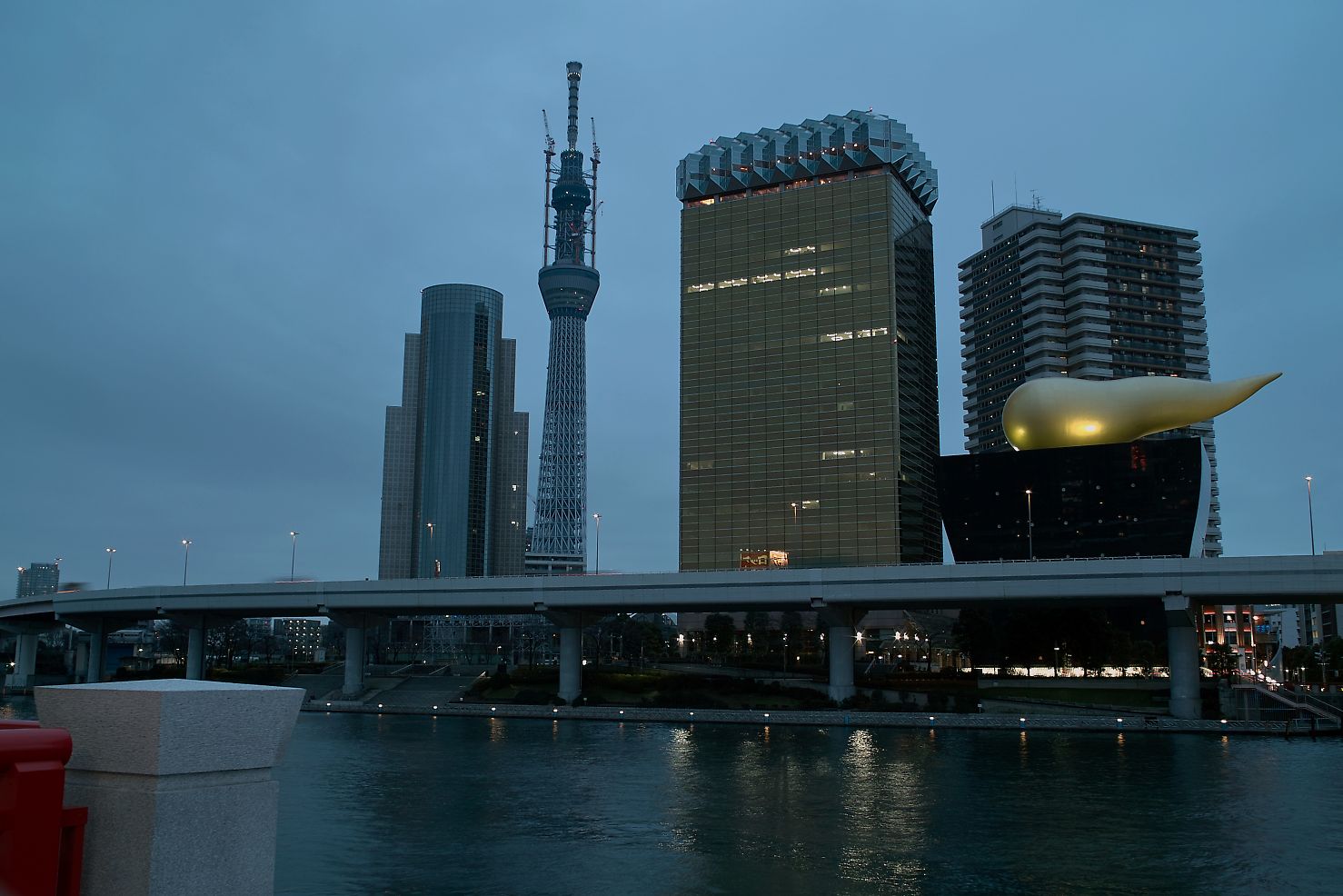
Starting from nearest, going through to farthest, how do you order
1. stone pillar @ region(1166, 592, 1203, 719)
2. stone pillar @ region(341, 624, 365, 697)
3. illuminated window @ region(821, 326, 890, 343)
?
A: stone pillar @ region(1166, 592, 1203, 719)
stone pillar @ region(341, 624, 365, 697)
illuminated window @ region(821, 326, 890, 343)

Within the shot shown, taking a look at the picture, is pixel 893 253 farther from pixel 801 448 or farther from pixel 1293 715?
pixel 1293 715

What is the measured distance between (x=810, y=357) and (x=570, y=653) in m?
99.5

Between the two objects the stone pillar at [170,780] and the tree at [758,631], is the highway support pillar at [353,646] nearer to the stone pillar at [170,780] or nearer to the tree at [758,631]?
the tree at [758,631]

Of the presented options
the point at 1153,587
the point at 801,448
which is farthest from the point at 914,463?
the point at 1153,587

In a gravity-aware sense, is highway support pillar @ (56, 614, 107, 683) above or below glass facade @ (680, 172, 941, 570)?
below

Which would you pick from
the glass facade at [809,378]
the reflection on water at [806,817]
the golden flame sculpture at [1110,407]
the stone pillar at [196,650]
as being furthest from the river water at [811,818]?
the glass facade at [809,378]

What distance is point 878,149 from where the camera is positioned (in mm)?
188875

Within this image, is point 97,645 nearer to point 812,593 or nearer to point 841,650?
point 812,593

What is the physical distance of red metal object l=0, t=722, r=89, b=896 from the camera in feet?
23.1

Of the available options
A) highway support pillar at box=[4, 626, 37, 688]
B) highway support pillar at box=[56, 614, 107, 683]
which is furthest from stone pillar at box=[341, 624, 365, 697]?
highway support pillar at box=[4, 626, 37, 688]

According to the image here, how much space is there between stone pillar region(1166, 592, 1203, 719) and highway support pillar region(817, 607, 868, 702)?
77.0 ft

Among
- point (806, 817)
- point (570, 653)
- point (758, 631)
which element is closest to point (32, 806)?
point (806, 817)

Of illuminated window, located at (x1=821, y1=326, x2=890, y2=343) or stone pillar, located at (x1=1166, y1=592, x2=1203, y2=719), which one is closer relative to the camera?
stone pillar, located at (x1=1166, y1=592, x2=1203, y2=719)

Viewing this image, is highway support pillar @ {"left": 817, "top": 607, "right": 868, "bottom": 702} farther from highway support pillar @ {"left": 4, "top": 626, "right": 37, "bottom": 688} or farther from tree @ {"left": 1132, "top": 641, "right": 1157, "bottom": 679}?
highway support pillar @ {"left": 4, "top": 626, "right": 37, "bottom": 688}
